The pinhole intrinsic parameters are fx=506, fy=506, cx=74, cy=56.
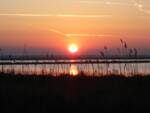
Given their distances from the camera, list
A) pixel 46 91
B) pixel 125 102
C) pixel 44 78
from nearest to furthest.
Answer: pixel 125 102
pixel 46 91
pixel 44 78

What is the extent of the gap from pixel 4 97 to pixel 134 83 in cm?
642

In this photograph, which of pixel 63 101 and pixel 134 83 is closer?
pixel 63 101

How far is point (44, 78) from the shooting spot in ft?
70.9

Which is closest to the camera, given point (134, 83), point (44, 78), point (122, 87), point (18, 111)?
point (18, 111)

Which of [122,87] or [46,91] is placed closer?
[46,91]

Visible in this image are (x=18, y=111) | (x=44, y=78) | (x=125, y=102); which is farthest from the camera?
(x=44, y=78)

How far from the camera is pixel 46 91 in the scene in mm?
15852

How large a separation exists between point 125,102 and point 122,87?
321 centimetres

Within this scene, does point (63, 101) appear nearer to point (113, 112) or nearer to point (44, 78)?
point (113, 112)

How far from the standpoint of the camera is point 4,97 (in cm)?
1451

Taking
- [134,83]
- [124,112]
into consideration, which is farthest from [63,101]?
[134,83]

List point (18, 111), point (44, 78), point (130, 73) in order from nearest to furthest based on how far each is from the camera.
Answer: point (18, 111), point (44, 78), point (130, 73)

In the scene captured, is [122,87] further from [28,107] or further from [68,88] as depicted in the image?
[28,107]

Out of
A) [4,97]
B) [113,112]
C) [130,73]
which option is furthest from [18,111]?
[130,73]
